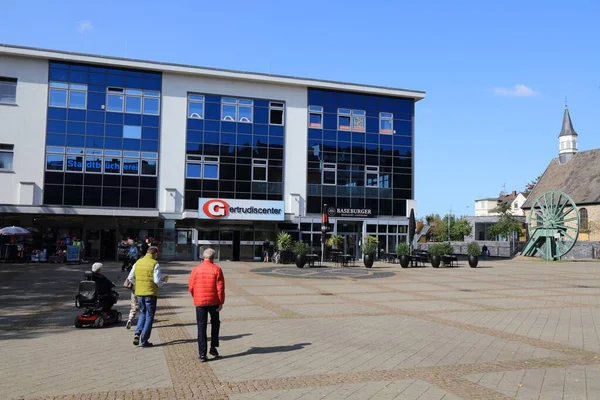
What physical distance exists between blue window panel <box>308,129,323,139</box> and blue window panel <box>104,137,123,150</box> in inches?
506

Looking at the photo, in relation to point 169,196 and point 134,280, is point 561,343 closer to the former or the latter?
point 134,280

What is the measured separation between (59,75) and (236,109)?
37.2ft

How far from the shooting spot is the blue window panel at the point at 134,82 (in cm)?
3484

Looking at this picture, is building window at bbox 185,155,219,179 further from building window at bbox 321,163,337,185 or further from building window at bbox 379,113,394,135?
building window at bbox 379,113,394,135

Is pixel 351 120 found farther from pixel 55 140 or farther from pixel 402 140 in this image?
pixel 55 140

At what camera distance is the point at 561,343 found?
9156 millimetres

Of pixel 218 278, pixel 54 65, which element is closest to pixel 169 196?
pixel 54 65

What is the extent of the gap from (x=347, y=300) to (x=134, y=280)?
23.6ft

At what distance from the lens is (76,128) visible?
110ft

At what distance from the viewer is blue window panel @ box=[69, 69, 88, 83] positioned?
33.8 meters

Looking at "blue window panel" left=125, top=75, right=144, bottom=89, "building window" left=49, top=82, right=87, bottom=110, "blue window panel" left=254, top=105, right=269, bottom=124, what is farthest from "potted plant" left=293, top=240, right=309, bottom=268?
"building window" left=49, top=82, right=87, bottom=110

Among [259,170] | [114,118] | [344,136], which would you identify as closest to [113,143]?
[114,118]

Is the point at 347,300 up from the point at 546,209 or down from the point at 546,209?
down

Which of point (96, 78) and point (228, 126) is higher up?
point (96, 78)
